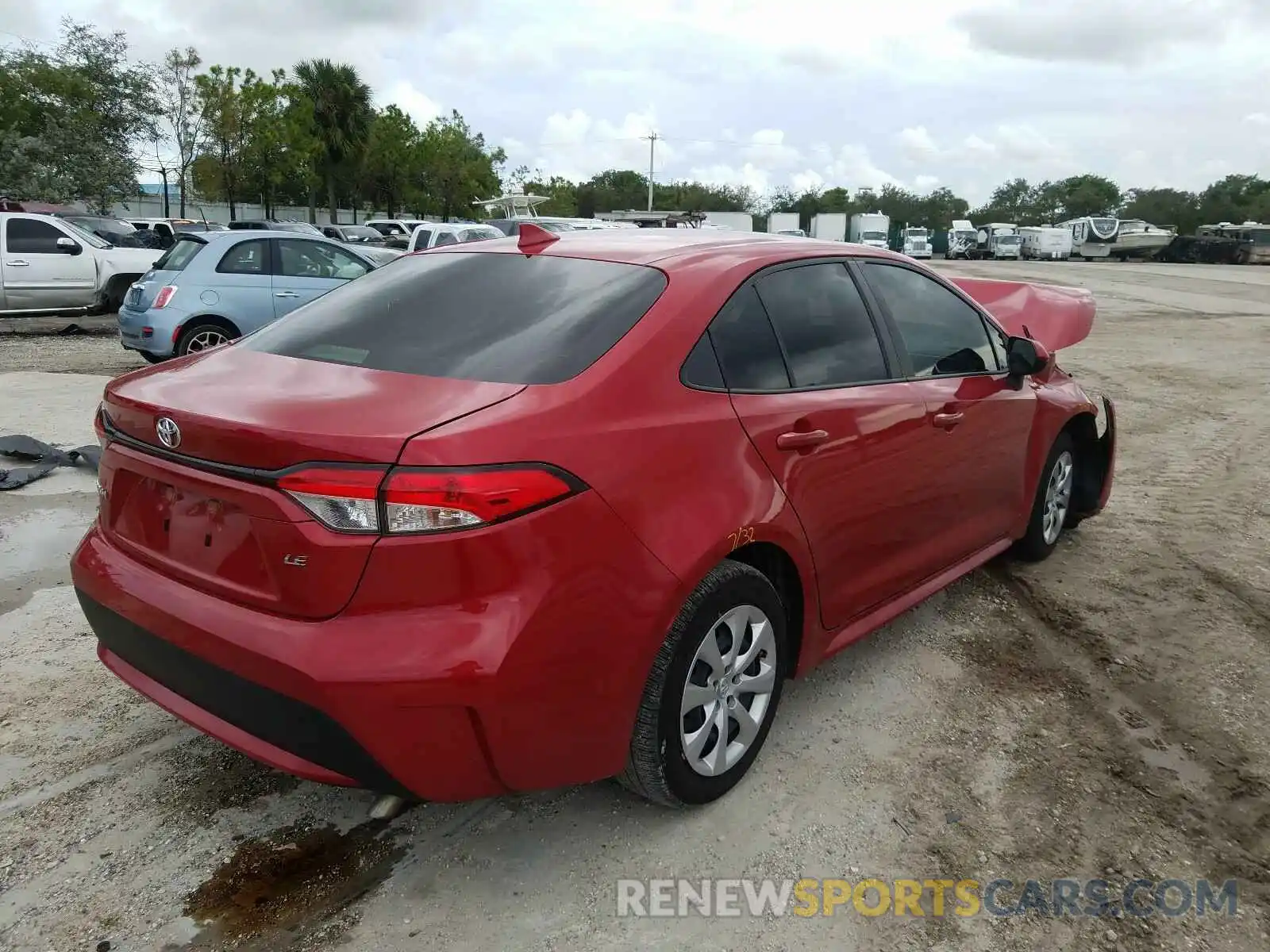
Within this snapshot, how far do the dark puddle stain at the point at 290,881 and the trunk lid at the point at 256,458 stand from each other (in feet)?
2.59

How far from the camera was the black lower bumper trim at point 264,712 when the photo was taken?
2172mm

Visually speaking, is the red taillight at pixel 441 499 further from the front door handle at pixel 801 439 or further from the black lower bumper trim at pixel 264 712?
the front door handle at pixel 801 439

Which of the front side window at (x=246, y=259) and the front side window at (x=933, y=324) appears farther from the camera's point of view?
the front side window at (x=246, y=259)

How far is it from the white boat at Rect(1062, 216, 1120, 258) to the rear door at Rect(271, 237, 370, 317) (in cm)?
4915

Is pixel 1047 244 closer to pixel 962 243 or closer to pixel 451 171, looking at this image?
pixel 962 243

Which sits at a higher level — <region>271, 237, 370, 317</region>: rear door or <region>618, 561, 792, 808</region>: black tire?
<region>271, 237, 370, 317</region>: rear door

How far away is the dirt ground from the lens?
2.37m

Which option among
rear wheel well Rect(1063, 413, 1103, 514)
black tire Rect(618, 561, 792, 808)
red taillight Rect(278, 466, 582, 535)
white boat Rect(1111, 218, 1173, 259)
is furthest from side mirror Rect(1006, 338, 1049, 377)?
white boat Rect(1111, 218, 1173, 259)

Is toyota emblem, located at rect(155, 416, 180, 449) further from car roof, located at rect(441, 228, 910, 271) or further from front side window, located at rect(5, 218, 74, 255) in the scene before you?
front side window, located at rect(5, 218, 74, 255)

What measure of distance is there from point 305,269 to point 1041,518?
7.96m

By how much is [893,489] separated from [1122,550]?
2454mm

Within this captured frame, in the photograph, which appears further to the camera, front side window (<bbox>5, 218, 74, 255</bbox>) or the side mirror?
front side window (<bbox>5, 218, 74, 255</bbox>)

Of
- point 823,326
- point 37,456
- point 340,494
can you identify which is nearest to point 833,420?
point 823,326

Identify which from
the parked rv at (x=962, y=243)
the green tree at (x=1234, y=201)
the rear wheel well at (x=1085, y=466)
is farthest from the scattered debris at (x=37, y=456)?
the green tree at (x=1234, y=201)
